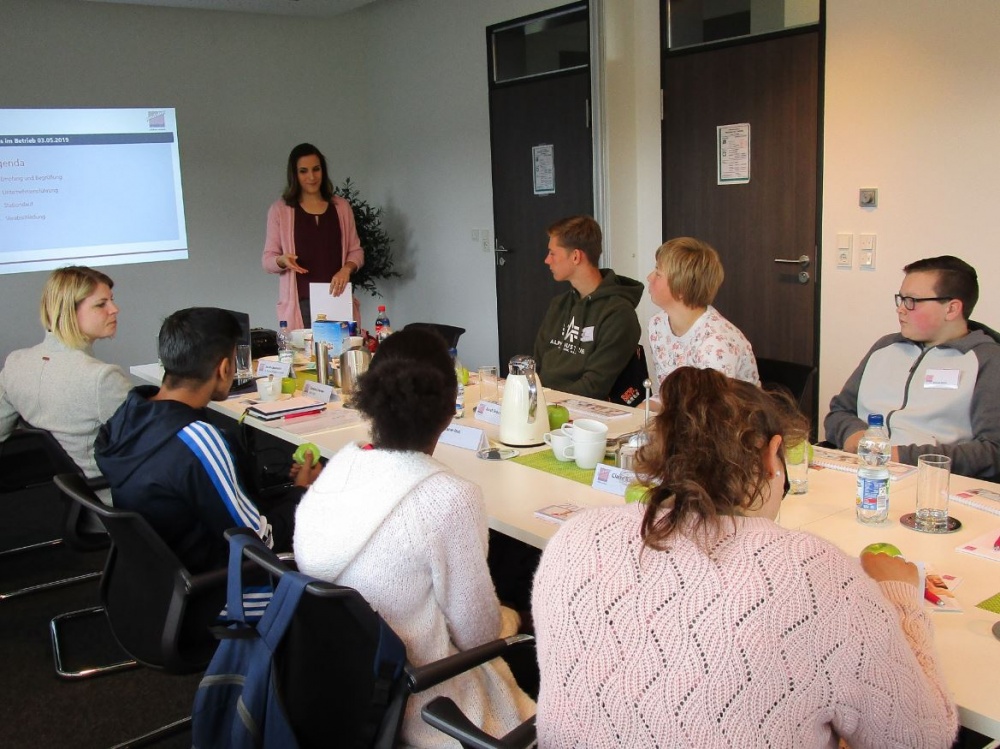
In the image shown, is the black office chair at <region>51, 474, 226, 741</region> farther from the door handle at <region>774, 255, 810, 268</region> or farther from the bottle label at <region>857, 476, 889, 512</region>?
the door handle at <region>774, 255, 810, 268</region>

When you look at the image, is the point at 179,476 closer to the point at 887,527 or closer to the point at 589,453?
the point at 589,453

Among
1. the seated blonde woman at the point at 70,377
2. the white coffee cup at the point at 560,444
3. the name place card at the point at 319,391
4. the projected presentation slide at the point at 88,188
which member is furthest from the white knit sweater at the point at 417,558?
the projected presentation slide at the point at 88,188

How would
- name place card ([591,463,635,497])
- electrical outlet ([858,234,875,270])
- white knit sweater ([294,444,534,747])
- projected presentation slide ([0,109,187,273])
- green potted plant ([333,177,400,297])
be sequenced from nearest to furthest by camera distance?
white knit sweater ([294,444,534,747]) → name place card ([591,463,635,497]) → electrical outlet ([858,234,875,270]) → projected presentation slide ([0,109,187,273]) → green potted plant ([333,177,400,297])

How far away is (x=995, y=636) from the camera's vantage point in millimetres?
1523

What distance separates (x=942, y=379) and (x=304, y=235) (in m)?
3.63

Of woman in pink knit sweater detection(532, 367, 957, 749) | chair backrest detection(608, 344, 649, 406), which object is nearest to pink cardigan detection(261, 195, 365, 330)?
chair backrest detection(608, 344, 649, 406)

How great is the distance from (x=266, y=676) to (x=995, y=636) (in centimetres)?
118

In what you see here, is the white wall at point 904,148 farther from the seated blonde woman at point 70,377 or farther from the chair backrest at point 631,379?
the seated blonde woman at point 70,377

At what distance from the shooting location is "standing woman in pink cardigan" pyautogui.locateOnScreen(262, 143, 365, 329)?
17.5 feet

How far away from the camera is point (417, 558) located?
5.47 ft

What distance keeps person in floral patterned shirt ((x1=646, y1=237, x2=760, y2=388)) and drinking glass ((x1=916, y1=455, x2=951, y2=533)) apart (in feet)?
3.48

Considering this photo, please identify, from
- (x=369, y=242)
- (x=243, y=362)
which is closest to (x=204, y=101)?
(x=369, y=242)

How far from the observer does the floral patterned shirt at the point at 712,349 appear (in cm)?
308

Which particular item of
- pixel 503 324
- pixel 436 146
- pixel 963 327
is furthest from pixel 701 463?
pixel 436 146
